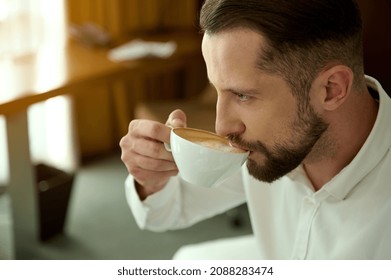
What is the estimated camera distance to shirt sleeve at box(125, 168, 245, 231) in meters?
0.91

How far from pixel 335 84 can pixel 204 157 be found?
20 cm

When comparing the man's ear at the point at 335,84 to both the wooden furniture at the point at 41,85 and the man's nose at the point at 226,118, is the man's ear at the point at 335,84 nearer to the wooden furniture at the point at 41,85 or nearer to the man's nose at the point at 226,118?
the man's nose at the point at 226,118

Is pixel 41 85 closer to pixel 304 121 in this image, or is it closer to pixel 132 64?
pixel 132 64

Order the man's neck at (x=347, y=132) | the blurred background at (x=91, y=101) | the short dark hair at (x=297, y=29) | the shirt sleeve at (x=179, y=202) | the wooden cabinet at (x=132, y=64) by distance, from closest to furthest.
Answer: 1. the short dark hair at (x=297, y=29)
2. the man's neck at (x=347, y=132)
3. the shirt sleeve at (x=179, y=202)
4. the blurred background at (x=91, y=101)
5. the wooden cabinet at (x=132, y=64)

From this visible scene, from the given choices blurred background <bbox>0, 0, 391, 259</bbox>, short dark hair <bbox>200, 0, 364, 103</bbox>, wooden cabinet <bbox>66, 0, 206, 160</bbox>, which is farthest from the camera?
wooden cabinet <bbox>66, 0, 206, 160</bbox>

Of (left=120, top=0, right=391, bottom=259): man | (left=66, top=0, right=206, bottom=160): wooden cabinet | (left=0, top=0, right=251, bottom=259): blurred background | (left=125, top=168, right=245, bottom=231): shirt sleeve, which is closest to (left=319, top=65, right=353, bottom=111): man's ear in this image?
(left=120, top=0, right=391, bottom=259): man

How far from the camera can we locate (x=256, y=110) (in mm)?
735

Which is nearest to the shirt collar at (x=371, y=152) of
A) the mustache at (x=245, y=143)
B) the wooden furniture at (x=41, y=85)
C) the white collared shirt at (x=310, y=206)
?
the white collared shirt at (x=310, y=206)

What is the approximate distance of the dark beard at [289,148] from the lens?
0.75m

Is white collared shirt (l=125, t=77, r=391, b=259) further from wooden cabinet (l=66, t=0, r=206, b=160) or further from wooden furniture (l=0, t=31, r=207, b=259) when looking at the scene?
wooden cabinet (l=66, t=0, r=206, b=160)

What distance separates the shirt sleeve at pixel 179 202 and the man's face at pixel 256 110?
0.20m

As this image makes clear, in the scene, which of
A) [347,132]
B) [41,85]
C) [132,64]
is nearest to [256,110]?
[347,132]

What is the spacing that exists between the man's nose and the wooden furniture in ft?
2.35

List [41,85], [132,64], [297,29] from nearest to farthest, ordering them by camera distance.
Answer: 1. [297,29]
2. [41,85]
3. [132,64]
